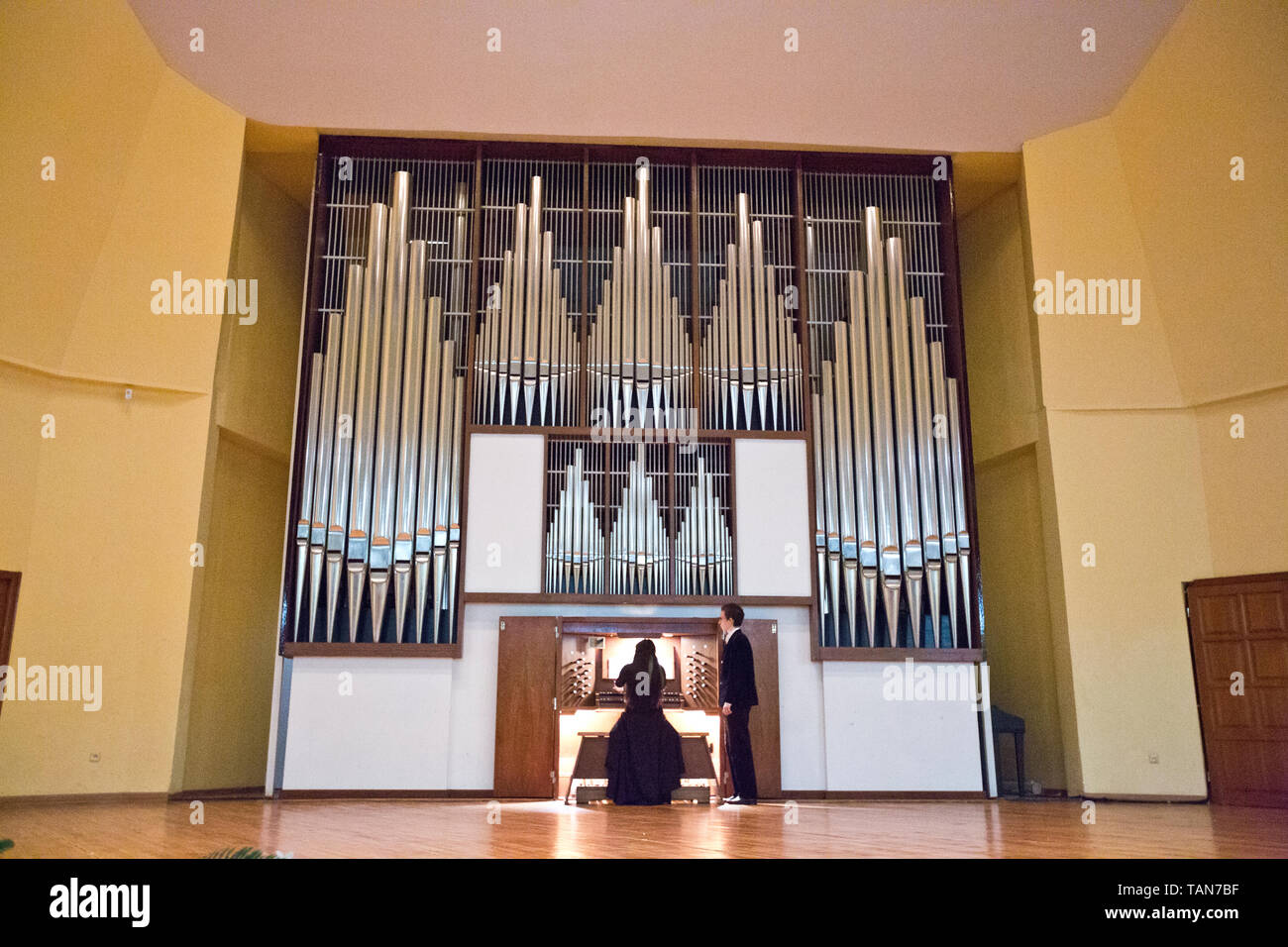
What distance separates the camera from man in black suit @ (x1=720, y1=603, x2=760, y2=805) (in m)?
7.55

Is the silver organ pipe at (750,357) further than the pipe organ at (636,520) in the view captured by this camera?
Yes

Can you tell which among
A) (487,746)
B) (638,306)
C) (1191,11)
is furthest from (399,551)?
(1191,11)

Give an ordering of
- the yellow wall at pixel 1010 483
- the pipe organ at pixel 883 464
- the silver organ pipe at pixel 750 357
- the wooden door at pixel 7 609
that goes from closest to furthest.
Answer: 1. the wooden door at pixel 7 609
2. the pipe organ at pixel 883 464
3. the silver organ pipe at pixel 750 357
4. the yellow wall at pixel 1010 483

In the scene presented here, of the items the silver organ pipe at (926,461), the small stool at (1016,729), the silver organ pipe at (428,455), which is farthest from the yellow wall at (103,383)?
the small stool at (1016,729)

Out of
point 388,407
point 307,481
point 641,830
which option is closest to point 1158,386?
point 641,830

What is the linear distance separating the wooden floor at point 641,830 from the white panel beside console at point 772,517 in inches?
72.4

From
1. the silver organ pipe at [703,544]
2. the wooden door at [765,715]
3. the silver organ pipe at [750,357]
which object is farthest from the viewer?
the silver organ pipe at [750,357]

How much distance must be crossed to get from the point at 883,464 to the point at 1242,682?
3.35 m

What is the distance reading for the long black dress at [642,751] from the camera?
7516mm

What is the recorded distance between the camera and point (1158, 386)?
9047mm

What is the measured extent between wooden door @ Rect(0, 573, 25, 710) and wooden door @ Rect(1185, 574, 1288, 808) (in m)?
9.38

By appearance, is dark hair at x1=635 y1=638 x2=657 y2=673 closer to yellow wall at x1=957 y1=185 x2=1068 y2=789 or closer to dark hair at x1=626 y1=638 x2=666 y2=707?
dark hair at x1=626 y1=638 x2=666 y2=707

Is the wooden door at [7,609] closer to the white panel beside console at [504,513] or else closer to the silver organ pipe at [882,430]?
the white panel beside console at [504,513]
